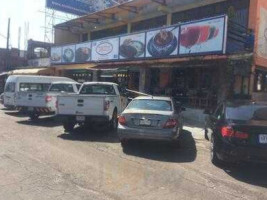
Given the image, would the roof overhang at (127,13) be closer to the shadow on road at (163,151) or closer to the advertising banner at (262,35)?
the advertising banner at (262,35)

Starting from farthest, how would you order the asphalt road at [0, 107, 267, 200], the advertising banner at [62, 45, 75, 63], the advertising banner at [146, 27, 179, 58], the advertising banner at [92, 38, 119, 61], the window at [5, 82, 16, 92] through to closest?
the advertising banner at [62, 45, 75, 63], the advertising banner at [92, 38, 119, 61], the window at [5, 82, 16, 92], the advertising banner at [146, 27, 179, 58], the asphalt road at [0, 107, 267, 200]

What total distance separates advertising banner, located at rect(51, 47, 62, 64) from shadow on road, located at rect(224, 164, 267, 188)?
2287 cm

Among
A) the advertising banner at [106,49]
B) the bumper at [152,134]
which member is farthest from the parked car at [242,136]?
the advertising banner at [106,49]

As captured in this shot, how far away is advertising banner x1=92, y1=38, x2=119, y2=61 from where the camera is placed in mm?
22927

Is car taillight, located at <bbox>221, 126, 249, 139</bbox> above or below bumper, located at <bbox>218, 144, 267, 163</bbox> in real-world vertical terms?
above

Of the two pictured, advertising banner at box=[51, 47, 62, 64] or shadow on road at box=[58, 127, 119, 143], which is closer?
shadow on road at box=[58, 127, 119, 143]

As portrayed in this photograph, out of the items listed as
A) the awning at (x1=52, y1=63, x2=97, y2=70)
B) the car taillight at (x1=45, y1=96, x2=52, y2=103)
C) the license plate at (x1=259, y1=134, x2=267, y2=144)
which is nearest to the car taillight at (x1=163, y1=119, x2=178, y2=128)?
the license plate at (x1=259, y1=134, x2=267, y2=144)

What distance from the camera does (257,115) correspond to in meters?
8.14

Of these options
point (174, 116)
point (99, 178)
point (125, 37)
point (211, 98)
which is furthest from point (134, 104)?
point (125, 37)

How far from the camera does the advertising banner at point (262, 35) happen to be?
1788 centimetres

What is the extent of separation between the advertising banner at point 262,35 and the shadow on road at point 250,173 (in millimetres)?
10743

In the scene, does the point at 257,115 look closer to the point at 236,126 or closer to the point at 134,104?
the point at 236,126

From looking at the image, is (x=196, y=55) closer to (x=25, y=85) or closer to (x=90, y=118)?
(x=90, y=118)

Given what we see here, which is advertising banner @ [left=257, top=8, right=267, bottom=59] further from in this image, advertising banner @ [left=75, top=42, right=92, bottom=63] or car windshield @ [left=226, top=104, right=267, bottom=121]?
advertising banner @ [left=75, top=42, right=92, bottom=63]
